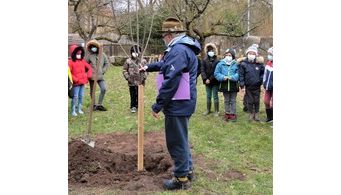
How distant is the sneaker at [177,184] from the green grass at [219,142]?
11 cm

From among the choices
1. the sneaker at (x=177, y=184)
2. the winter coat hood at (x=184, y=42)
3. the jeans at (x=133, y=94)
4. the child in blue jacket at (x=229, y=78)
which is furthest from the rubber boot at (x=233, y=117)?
the winter coat hood at (x=184, y=42)

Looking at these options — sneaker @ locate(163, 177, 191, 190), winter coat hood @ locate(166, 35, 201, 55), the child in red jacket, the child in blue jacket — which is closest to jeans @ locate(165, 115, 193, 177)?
sneaker @ locate(163, 177, 191, 190)

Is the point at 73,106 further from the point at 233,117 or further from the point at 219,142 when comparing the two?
the point at 219,142

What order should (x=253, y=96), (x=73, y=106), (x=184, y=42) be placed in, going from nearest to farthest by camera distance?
(x=184, y=42) < (x=253, y=96) < (x=73, y=106)

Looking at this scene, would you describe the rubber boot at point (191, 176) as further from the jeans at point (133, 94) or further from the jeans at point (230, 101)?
the jeans at point (133, 94)

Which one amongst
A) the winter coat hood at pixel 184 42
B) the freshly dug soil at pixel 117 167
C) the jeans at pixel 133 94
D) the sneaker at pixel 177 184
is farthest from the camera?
the jeans at pixel 133 94

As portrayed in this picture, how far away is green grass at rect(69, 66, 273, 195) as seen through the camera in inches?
218

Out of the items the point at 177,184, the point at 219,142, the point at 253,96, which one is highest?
the point at 253,96

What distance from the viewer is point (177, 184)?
525 centimetres

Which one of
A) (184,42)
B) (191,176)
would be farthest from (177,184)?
(184,42)

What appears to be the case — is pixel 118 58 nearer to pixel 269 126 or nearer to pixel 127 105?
pixel 127 105

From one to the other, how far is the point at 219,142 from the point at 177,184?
2.68m

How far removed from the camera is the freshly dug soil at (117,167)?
545 cm

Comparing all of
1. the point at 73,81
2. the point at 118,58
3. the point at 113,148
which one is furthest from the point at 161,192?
the point at 118,58
